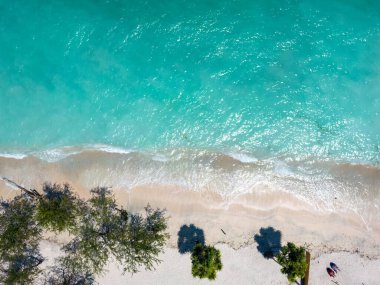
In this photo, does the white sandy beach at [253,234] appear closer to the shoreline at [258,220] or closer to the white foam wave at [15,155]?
the shoreline at [258,220]

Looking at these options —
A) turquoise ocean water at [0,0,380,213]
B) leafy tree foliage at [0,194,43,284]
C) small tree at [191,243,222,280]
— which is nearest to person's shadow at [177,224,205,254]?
small tree at [191,243,222,280]

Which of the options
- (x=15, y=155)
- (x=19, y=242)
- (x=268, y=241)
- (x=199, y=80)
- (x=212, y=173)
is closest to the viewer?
(x=19, y=242)

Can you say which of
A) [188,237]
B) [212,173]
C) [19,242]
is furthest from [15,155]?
[212,173]

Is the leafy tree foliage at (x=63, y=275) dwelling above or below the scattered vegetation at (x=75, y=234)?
below

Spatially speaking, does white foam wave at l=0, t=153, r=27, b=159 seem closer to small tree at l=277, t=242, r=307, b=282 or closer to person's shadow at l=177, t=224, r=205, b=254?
person's shadow at l=177, t=224, r=205, b=254

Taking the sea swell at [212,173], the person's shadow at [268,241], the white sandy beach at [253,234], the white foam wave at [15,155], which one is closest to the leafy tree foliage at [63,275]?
the white sandy beach at [253,234]

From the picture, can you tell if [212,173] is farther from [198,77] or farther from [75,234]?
[75,234]

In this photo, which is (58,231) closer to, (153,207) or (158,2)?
(153,207)
